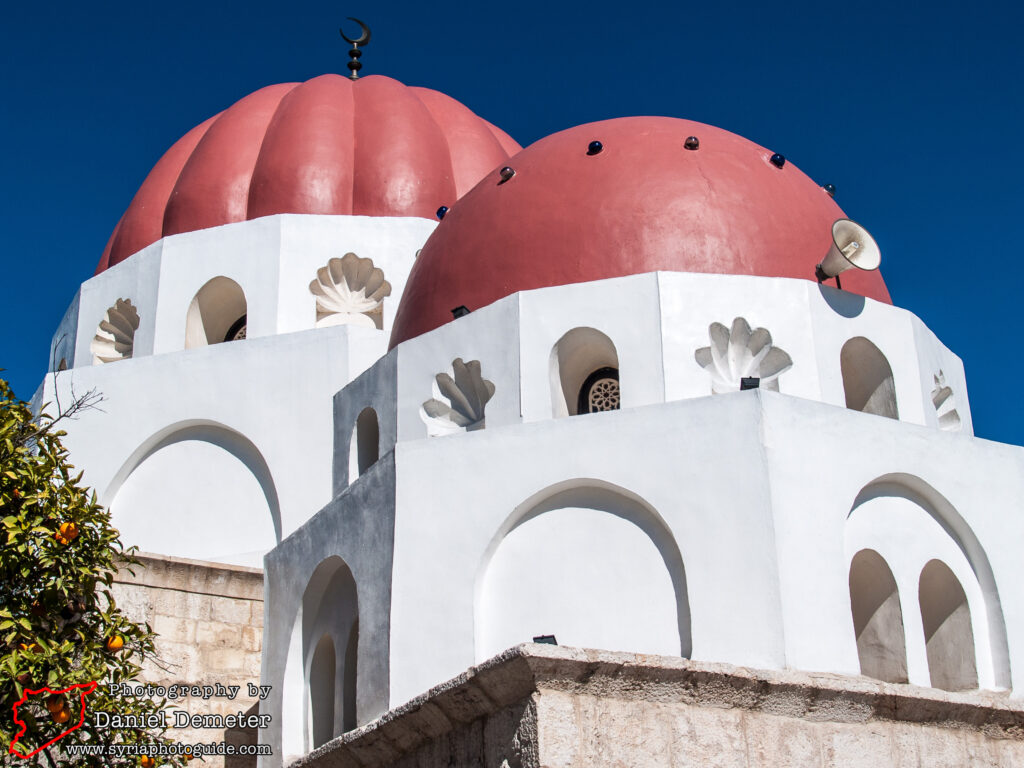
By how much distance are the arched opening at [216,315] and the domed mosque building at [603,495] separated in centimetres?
94

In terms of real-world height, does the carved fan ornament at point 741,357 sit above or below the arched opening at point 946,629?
above

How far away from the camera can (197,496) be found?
1253 cm

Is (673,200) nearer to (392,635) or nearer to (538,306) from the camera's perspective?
(538,306)

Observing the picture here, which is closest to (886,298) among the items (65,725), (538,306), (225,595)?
Answer: (538,306)

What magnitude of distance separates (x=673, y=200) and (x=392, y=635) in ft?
12.4

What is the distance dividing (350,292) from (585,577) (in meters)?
6.08

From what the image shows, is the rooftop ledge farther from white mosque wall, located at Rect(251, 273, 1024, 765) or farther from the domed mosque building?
white mosque wall, located at Rect(251, 273, 1024, 765)

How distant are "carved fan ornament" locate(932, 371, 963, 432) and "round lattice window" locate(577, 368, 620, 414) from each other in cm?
259

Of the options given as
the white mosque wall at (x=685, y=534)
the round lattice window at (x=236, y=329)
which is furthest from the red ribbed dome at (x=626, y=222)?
the round lattice window at (x=236, y=329)

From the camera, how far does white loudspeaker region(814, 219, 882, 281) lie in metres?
9.66

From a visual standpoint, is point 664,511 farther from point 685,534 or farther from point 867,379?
point 867,379

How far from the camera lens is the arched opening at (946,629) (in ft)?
28.1

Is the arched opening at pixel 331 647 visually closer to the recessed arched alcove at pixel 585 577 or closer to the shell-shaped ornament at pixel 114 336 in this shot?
the recessed arched alcove at pixel 585 577

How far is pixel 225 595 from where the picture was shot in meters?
11.3
